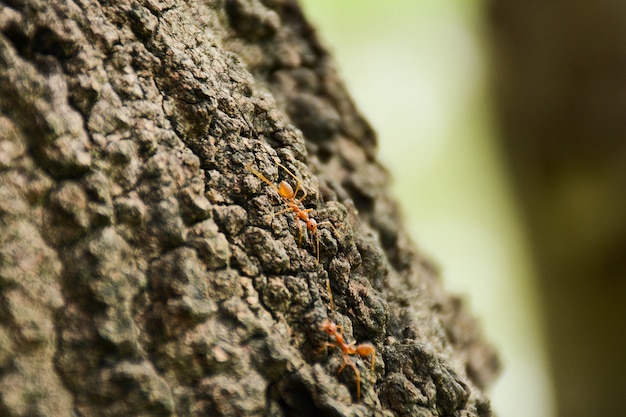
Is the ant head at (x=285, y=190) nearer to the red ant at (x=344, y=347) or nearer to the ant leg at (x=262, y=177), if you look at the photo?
the ant leg at (x=262, y=177)

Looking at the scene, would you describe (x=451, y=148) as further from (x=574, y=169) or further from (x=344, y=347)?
(x=344, y=347)

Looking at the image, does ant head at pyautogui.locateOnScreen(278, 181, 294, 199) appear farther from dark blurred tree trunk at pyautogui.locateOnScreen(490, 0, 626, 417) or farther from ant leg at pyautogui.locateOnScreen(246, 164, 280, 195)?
dark blurred tree trunk at pyautogui.locateOnScreen(490, 0, 626, 417)

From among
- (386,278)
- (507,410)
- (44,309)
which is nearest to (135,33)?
(44,309)

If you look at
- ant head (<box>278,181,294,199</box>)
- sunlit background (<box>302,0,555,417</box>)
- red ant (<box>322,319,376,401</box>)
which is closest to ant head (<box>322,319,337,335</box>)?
red ant (<box>322,319,376,401</box>)

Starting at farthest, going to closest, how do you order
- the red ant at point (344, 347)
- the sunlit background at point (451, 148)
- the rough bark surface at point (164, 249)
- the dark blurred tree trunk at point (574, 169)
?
the sunlit background at point (451, 148) → the dark blurred tree trunk at point (574, 169) → the red ant at point (344, 347) → the rough bark surface at point (164, 249)

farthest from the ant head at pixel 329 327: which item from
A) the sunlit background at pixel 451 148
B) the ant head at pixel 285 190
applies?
the sunlit background at pixel 451 148
